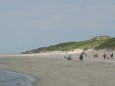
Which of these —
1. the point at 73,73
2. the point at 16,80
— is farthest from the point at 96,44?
the point at 16,80

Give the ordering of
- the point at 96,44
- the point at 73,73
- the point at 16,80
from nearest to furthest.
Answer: the point at 16,80, the point at 73,73, the point at 96,44

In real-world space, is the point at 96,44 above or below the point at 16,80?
above

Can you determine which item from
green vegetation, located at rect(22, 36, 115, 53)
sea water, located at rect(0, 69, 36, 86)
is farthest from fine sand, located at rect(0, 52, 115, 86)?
green vegetation, located at rect(22, 36, 115, 53)

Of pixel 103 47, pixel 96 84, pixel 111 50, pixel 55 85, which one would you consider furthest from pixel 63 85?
→ pixel 103 47

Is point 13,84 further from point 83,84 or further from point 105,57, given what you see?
point 105,57

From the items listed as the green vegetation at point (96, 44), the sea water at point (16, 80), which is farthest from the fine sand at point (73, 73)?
the green vegetation at point (96, 44)

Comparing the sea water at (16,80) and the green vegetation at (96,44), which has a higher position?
the green vegetation at (96,44)

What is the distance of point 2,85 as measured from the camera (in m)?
31.4

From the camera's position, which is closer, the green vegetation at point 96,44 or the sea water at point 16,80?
the sea water at point 16,80

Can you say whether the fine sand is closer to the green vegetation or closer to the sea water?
the sea water

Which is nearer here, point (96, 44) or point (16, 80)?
point (16, 80)

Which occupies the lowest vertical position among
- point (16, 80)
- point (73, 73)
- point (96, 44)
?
point (16, 80)

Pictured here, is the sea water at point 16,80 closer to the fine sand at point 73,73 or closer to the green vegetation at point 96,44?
the fine sand at point 73,73

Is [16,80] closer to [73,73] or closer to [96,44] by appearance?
[73,73]
